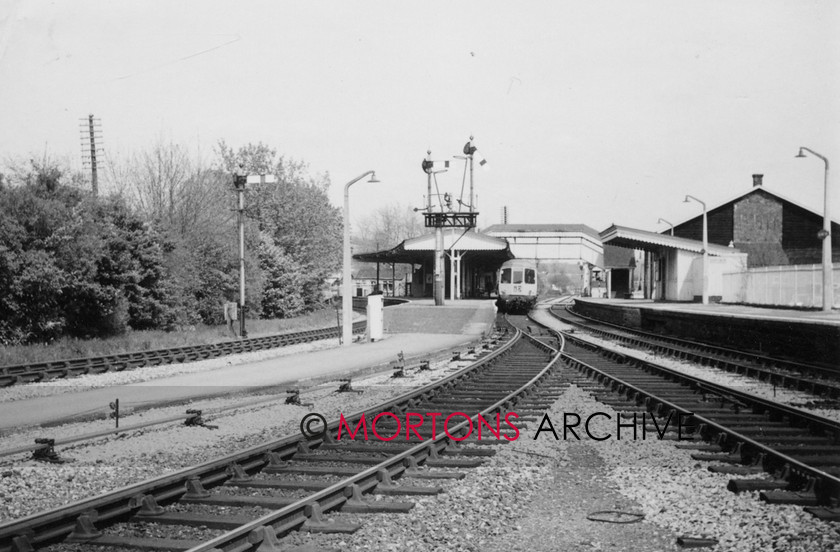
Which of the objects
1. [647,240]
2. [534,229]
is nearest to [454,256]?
[647,240]

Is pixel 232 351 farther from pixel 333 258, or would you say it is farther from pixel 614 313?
pixel 333 258

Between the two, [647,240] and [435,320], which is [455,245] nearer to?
[647,240]

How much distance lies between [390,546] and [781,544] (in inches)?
98.8

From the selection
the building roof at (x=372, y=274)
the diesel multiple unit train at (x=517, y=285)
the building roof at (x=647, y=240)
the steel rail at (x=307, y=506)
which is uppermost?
the building roof at (x=647, y=240)

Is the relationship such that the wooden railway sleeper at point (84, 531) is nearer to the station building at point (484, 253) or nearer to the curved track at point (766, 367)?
the curved track at point (766, 367)

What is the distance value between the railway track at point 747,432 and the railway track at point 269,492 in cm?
Answer: 230

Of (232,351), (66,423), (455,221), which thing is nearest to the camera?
(66,423)

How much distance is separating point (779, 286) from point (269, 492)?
32.5 meters

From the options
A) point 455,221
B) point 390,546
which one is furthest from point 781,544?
point 455,221

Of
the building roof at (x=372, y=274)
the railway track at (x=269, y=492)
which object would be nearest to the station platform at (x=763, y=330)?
the railway track at (x=269, y=492)

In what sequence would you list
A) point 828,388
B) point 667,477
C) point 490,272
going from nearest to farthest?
point 667,477
point 828,388
point 490,272

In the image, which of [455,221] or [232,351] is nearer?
[232,351]

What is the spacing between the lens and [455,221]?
139 feet

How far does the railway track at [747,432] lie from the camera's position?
20.5 ft
